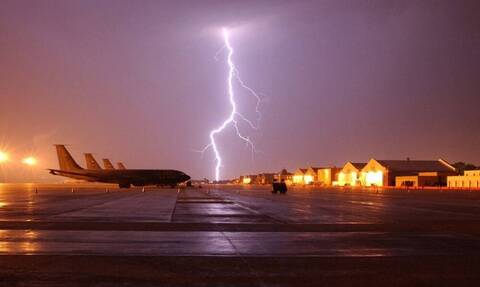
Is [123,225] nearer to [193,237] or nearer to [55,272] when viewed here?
[193,237]

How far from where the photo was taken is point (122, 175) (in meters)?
111

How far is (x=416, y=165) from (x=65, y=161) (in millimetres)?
88144

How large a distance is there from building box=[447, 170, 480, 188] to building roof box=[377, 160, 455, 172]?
733 inches

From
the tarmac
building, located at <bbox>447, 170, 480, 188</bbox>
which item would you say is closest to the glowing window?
building, located at <bbox>447, 170, 480, 188</bbox>

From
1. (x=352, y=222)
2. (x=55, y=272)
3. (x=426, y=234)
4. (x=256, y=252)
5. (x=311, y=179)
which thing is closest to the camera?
(x=55, y=272)

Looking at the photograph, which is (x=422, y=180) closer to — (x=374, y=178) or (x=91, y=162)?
(x=374, y=178)

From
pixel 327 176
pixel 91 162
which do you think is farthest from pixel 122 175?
pixel 327 176

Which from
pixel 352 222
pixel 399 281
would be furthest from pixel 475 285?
pixel 352 222

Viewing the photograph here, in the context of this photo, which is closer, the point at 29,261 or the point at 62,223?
the point at 29,261

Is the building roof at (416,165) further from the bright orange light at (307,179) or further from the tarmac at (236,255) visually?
the tarmac at (236,255)

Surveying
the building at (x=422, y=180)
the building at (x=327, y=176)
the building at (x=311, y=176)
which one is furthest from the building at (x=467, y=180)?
the building at (x=311, y=176)

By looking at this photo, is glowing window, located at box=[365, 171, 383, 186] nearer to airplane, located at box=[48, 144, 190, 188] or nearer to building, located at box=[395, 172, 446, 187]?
building, located at box=[395, 172, 446, 187]

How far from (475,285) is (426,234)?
9.94 m

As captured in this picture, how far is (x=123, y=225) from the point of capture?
73.1 ft
